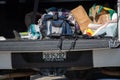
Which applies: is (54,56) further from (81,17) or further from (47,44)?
(81,17)

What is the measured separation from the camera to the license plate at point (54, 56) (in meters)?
5.00

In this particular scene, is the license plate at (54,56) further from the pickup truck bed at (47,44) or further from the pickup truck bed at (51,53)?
the pickup truck bed at (47,44)

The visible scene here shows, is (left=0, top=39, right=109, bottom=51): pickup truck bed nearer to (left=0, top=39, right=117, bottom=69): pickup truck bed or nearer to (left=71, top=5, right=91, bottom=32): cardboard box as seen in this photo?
(left=0, top=39, right=117, bottom=69): pickup truck bed

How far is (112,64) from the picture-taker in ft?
16.0

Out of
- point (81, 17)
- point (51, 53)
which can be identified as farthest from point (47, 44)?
point (81, 17)

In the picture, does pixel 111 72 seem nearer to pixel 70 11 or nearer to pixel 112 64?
pixel 112 64

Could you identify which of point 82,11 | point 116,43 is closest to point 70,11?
point 82,11

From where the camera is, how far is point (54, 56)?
5.03 m

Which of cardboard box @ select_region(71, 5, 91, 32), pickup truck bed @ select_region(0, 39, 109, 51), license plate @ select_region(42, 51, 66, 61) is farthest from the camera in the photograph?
cardboard box @ select_region(71, 5, 91, 32)

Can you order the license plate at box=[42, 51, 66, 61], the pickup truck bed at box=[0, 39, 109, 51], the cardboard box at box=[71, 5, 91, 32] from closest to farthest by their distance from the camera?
the pickup truck bed at box=[0, 39, 109, 51]
the license plate at box=[42, 51, 66, 61]
the cardboard box at box=[71, 5, 91, 32]

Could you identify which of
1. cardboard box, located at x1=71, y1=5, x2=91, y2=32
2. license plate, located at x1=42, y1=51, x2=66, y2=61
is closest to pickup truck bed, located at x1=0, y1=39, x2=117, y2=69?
license plate, located at x1=42, y1=51, x2=66, y2=61

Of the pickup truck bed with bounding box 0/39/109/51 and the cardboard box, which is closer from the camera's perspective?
the pickup truck bed with bounding box 0/39/109/51

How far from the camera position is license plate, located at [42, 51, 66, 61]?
5.00 metres

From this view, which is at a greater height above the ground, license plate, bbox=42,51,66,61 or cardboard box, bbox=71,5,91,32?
cardboard box, bbox=71,5,91,32
